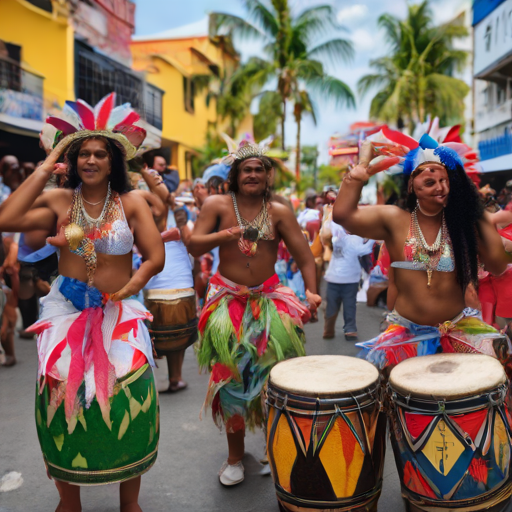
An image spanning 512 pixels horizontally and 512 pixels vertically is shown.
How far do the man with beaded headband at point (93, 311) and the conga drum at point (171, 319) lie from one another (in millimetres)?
2126

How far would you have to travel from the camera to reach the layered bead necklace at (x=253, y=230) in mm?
3814

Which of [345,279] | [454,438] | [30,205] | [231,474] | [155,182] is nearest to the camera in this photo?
[454,438]

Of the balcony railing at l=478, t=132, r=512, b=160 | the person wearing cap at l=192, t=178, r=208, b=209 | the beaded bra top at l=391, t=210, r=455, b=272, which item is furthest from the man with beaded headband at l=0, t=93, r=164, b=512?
the balcony railing at l=478, t=132, r=512, b=160

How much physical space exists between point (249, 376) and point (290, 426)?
109cm

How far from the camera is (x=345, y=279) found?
775 centimetres

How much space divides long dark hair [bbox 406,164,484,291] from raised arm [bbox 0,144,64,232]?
198cm

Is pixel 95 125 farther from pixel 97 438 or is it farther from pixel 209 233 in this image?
pixel 97 438

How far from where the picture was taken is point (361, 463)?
2668 millimetres

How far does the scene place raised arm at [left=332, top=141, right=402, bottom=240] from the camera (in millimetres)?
3205

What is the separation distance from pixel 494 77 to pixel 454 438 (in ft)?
83.7

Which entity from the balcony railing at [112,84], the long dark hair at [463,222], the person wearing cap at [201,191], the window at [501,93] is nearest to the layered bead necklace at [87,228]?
the long dark hair at [463,222]

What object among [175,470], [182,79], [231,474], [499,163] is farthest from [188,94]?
[231,474]

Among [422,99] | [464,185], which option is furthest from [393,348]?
[422,99]

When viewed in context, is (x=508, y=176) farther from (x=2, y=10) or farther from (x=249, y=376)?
(x=249, y=376)
